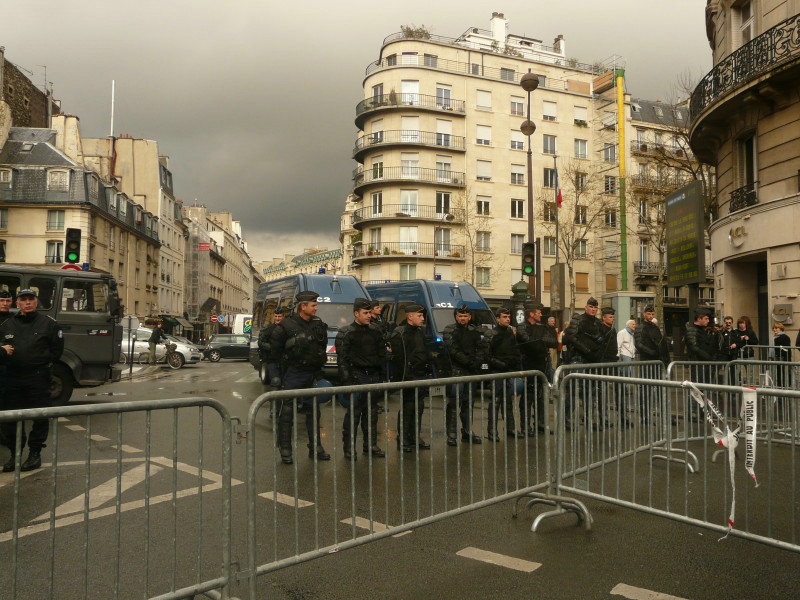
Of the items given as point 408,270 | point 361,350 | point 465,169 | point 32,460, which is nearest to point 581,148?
point 465,169

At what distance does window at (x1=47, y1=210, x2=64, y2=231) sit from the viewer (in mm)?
42406

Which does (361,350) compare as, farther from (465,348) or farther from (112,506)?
(112,506)

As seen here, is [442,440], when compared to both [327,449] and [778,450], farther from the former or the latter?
[327,449]

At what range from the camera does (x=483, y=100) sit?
48781 millimetres

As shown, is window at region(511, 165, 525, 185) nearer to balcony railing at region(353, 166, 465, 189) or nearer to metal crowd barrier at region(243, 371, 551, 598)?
balcony railing at region(353, 166, 465, 189)

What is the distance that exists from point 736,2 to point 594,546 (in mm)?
18896

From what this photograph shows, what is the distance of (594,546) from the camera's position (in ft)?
14.6

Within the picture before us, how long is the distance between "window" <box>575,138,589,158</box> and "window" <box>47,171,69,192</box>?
36298 mm

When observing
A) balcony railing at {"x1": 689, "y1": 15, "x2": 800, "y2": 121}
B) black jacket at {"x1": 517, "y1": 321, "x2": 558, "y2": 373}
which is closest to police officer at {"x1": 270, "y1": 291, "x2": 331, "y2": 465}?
black jacket at {"x1": 517, "y1": 321, "x2": 558, "y2": 373}

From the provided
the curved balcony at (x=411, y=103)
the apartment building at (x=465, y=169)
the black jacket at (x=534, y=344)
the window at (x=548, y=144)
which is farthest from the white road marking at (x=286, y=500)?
Answer: the window at (x=548, y=144)

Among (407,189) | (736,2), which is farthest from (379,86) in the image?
(736,2)

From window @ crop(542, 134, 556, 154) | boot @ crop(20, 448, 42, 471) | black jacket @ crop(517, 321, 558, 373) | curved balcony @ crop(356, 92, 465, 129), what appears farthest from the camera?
window @ crop(542, 134, 556, 154)

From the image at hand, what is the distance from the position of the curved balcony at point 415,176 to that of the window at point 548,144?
7.07 m

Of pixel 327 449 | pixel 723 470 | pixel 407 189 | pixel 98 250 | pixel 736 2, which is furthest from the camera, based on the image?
pixel 407 189
